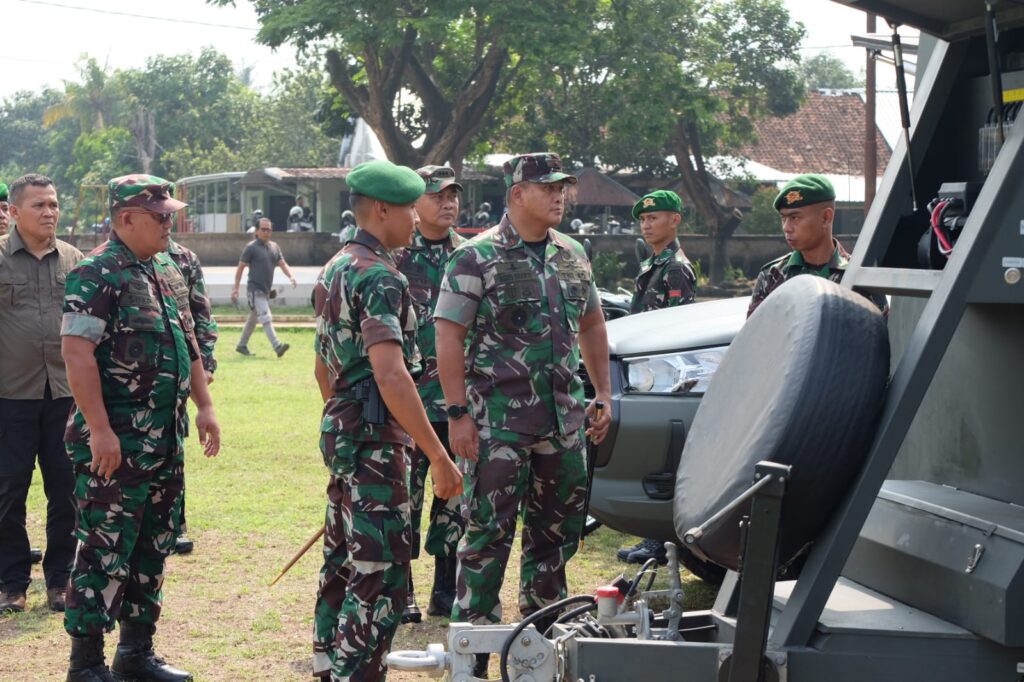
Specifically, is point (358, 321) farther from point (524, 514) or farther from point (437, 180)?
point (437, 180)

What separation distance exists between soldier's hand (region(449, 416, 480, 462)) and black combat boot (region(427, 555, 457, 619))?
1357 millimetres

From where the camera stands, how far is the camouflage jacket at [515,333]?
495cm

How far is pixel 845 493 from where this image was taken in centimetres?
303

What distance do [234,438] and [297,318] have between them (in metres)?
13.9

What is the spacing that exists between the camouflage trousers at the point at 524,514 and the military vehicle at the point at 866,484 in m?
1.27

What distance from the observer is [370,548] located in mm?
4461

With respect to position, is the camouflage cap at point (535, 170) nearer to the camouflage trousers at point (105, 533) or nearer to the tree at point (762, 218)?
the camouflage trousers at point (105, 533)

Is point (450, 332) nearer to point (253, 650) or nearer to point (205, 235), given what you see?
point (253, 650)

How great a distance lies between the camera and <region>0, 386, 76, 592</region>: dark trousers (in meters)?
6.26

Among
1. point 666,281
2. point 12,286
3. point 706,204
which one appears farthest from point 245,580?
point 706,204

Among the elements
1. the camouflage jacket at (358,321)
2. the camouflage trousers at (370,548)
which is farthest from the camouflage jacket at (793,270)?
the camouflage trousers at (370,548)

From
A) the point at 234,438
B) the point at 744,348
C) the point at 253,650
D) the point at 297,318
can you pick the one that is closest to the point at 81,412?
the point at 253,650

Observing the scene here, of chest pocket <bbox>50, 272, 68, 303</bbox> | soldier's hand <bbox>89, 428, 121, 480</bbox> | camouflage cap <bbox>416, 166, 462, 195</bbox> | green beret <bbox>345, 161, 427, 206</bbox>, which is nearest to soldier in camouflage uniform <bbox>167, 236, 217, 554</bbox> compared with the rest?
chest pocket <bbox>50, 272, 68, 303</bbox>

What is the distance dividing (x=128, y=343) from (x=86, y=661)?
49.1 inches
